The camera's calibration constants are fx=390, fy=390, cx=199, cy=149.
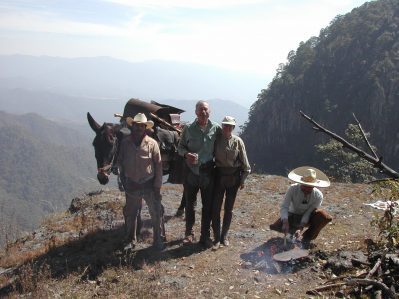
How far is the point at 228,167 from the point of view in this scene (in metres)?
6.98

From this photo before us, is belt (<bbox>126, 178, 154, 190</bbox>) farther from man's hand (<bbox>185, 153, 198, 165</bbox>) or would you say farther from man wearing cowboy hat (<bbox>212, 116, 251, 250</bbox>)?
A: man wearing cowboy hat (<bbox>212, 116, 251, 250</bbox>)

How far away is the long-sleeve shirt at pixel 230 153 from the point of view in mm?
6895

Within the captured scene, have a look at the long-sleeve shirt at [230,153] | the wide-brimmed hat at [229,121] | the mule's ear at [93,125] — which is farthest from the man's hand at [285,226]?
the mule's ear at [93,125]

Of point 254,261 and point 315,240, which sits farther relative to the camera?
point 315,240

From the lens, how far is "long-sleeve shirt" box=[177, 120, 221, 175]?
6.90 m

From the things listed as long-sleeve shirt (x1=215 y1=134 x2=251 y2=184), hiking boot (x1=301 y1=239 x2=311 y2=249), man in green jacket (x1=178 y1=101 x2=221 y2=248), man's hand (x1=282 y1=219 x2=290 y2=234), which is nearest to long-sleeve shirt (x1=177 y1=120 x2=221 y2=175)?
man in green jacket (x1=178 y1=101 x2=221 y2=248)

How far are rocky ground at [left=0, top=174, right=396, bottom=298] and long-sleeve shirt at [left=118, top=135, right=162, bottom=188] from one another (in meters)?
1.42

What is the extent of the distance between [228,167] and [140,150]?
5.24ft

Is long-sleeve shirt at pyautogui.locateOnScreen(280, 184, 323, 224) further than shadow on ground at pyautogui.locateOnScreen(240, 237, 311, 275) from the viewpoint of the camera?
Yes

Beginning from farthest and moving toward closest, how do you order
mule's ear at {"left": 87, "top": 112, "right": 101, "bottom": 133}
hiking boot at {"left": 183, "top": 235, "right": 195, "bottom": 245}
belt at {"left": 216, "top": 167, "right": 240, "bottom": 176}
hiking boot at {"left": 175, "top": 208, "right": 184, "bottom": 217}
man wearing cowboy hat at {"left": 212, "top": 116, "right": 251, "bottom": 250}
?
hiking boot at {"left": 175, "top": 208, "right": 184, "bottom": 217} → mule's ear at {"left": 87, "top": 112, "right": 101, "bottom": 133} → hiking boot at {"left": 183, "top": 235, "right": 195, "bottom": 245} → belt at {"left": 216, "top": 167, "right": 240, "bottom": 176} → man wearing cowboy hat at {"left": 212, "top": 116, "right": 251, "bottom": 250}

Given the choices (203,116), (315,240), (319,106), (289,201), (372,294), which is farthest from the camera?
(319,106)

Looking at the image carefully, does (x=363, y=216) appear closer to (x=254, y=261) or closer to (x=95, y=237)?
(x=254, y=261)

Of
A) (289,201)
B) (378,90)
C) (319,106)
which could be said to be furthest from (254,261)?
(319,106)

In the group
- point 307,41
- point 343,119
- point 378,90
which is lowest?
point 343,119
